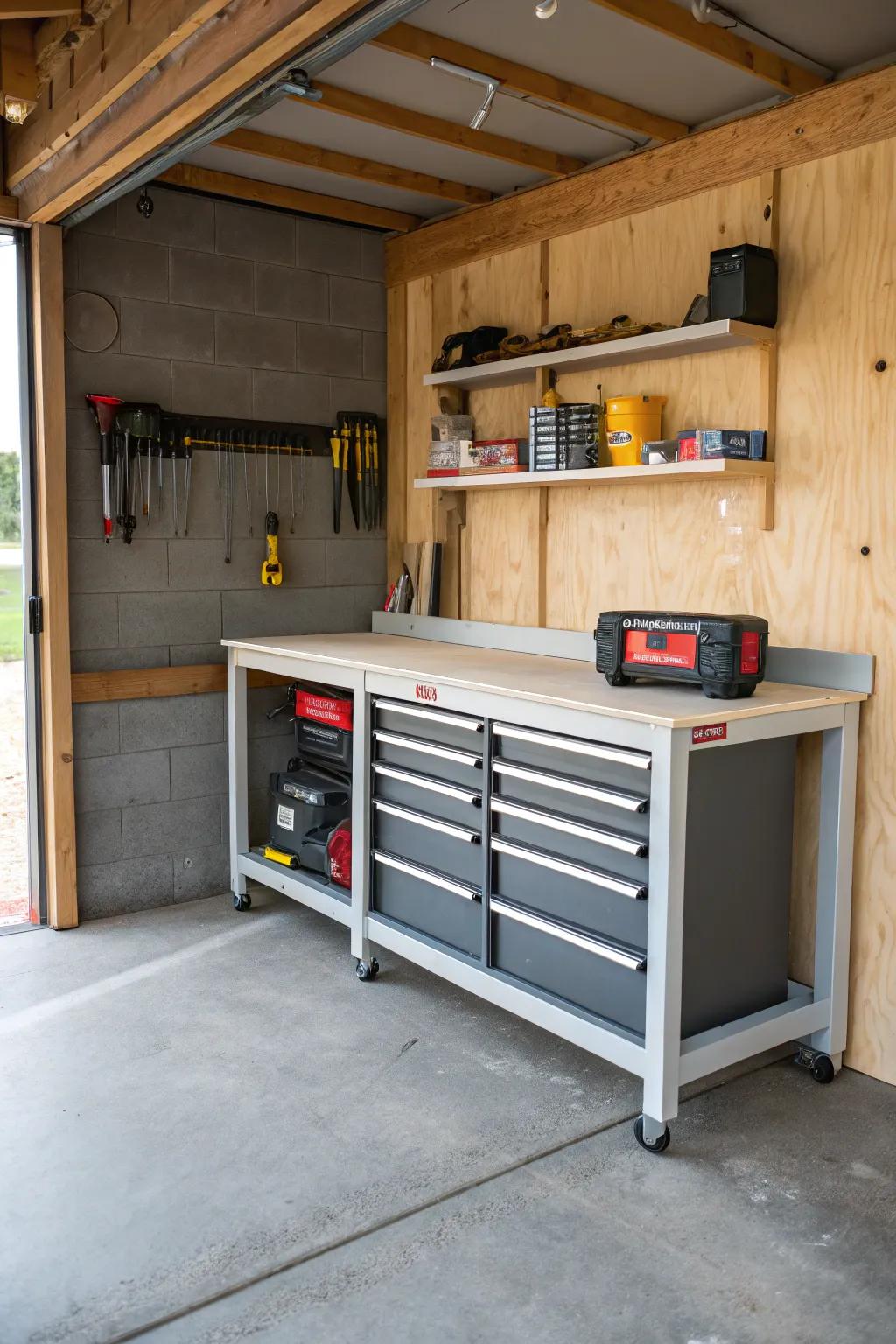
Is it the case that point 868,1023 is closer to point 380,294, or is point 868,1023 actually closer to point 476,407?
point 476,407

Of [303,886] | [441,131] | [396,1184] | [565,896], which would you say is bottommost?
[396,1184]

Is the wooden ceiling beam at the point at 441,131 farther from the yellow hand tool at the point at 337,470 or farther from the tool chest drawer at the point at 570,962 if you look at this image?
the tool chest drawer at the point at 570,962

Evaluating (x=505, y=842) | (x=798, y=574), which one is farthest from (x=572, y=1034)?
(x=798, y=574)

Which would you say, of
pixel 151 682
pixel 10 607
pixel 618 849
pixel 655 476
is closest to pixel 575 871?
pixel 618 849

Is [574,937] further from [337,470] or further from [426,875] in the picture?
[337,470]

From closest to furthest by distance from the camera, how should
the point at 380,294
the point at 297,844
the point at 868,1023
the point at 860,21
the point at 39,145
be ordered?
the point at 860,21 → the point at 868,1023 → the point at 39,145 → the point at 297,844 → the point at 380,294

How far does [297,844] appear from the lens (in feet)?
12.6

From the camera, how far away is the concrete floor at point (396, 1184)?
1.96 metres

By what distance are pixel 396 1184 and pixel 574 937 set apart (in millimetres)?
692

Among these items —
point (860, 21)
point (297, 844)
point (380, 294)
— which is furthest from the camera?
point (380, 294)

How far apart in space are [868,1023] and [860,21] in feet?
7.98

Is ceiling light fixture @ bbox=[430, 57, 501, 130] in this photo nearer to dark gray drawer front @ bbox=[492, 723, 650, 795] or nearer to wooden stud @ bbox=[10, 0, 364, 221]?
wooden stud @ bbox=[10, 0, 364, 221]

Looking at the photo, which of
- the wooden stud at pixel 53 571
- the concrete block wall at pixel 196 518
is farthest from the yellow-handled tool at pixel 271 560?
the wooden stud at pixel 53 571

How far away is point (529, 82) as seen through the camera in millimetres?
2963
